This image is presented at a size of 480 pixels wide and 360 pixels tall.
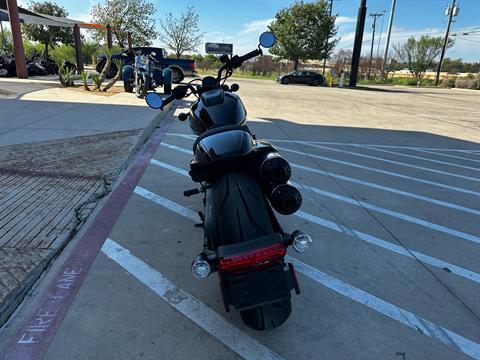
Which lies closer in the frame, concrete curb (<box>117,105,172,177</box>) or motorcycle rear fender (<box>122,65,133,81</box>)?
concrete curb (<box>117,105,172,177</box>)

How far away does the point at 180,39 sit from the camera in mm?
48875

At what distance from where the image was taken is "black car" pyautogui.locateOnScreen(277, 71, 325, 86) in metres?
33.4

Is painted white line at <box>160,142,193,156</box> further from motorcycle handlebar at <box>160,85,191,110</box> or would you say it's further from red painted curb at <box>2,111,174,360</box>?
motorcycle handlebar at <box>160,85,191,110</box>

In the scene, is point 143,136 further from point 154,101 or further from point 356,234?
point 356,234

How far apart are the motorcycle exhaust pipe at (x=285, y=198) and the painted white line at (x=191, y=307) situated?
2.83 feet

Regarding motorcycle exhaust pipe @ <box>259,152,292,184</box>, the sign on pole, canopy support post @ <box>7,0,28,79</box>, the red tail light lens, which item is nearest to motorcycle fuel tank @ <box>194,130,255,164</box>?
motorcycle exhaust pipe @ <box>259,152,292,184</box>

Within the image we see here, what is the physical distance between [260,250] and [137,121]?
7418mm

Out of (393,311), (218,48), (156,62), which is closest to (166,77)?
(156,62)

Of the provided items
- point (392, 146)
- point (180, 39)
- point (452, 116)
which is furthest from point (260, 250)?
point (180, 39)

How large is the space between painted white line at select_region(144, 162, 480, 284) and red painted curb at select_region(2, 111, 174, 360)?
1.39ft

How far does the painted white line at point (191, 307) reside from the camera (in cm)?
236

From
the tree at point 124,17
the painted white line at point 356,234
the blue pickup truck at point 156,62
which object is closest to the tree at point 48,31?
the tree at point 124,17

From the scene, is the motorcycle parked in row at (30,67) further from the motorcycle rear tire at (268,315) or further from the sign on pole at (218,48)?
the sign on pole at (218,48)

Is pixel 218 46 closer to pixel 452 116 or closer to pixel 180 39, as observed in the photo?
pixel 180 39
